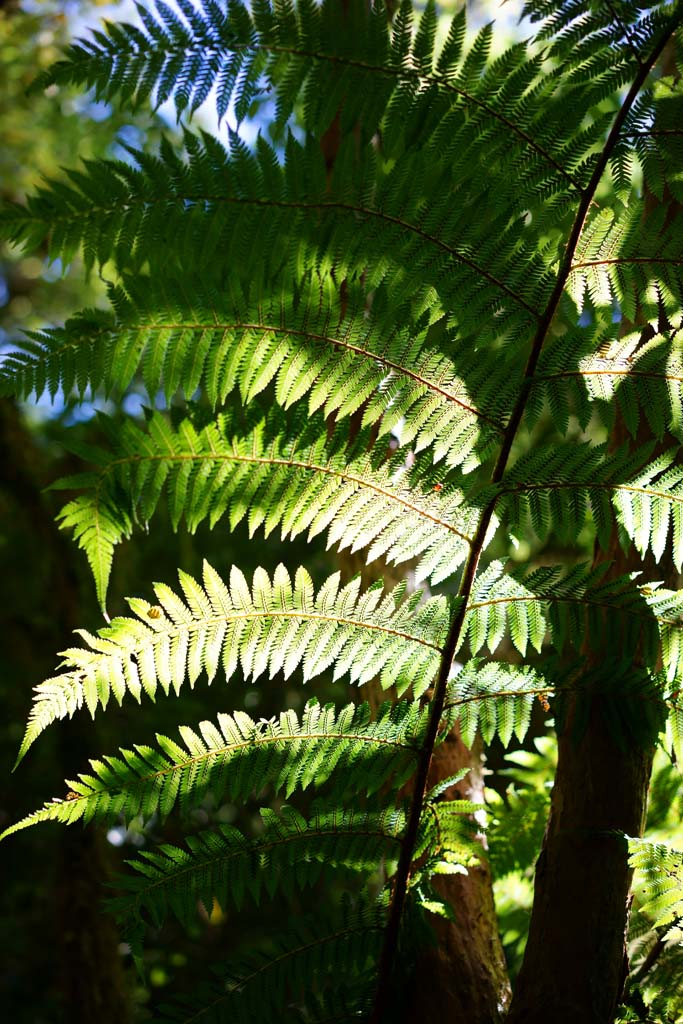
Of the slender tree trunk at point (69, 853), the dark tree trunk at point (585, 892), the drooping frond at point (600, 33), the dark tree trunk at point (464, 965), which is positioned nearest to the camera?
the drooping frond at point (600, 33)

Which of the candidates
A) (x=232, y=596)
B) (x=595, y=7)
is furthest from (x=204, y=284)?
(x=595, y=7)

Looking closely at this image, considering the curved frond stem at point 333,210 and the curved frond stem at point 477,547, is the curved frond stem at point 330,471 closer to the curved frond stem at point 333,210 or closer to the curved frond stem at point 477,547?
the curved frond stem at point 477,547

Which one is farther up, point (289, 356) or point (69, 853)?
point (289, 356)

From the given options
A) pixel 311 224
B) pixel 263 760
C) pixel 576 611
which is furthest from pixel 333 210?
pixel 263 760

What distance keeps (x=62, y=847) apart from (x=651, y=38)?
3.44 metres

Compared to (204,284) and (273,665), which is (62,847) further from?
(204,284)

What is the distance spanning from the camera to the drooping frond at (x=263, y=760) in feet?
3.46

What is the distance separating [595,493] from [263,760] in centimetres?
60

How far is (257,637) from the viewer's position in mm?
1077

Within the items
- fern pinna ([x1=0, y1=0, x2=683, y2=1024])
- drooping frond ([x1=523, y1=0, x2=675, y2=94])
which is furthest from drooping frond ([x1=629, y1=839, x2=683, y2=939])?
drooping frond ([x1=523, y1=0, x2=675, y2=94])

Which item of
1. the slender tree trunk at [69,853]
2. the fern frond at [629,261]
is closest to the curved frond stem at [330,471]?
the fern frond at [629,261]

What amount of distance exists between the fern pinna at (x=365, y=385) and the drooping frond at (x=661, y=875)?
0.04ft

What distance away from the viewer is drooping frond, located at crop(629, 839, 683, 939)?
1045 mm

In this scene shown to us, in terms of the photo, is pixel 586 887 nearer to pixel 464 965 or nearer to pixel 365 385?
pixel 464 965
